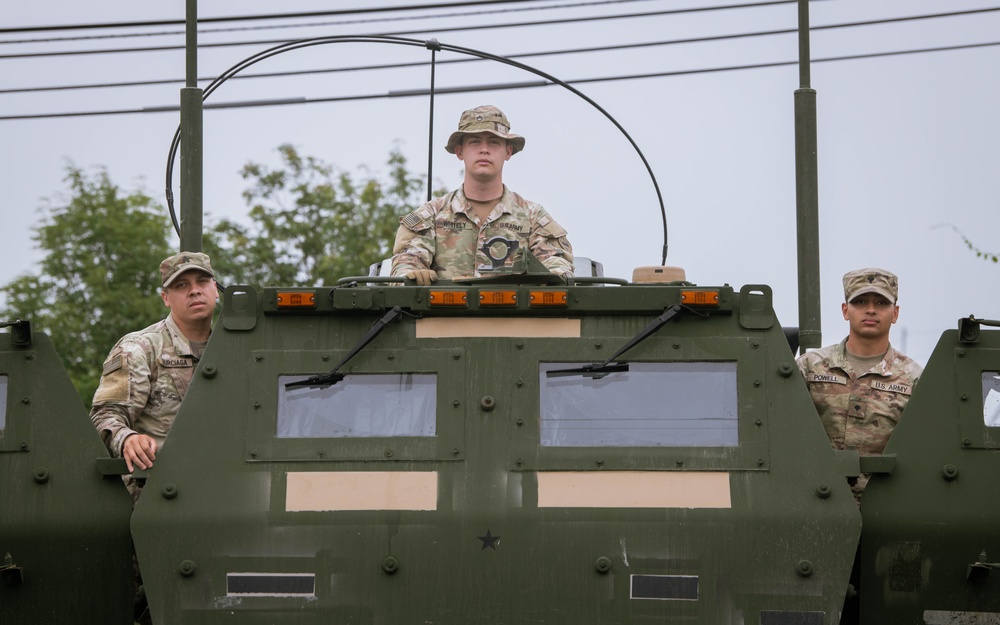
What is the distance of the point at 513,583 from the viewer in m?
6.67

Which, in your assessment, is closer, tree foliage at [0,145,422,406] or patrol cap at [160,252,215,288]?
patrol cap at [160,252,215,288]

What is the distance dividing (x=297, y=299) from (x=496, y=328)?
91cm

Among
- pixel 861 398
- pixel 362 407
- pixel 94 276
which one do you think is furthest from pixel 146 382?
pixel 94 276

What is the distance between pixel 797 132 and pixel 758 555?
5.30m

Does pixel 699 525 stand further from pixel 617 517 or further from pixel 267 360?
pixel 267 360

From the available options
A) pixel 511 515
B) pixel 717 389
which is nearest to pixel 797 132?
pixel 717 389

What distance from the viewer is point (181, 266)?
26.2ft

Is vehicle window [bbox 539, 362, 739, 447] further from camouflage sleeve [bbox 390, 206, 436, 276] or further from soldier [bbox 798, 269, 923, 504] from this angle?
camouflage sleeve [bbox 390, 206, 436, 276]

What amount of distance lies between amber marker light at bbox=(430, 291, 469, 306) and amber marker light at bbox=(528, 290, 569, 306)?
0.31 metres

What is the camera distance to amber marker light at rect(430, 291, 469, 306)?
712cm

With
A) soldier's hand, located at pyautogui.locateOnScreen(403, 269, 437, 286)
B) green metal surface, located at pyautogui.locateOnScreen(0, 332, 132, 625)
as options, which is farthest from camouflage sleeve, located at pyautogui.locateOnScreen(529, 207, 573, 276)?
green metal surface, located at pyautogui.locateOnScreen(0, 332, 132, 625)

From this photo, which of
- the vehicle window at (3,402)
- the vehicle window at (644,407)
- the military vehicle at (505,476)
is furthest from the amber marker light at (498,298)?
the vehicle window at (3,402)

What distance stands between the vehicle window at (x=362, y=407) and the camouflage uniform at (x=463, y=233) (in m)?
1.77

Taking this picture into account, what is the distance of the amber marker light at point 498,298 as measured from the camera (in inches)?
281
